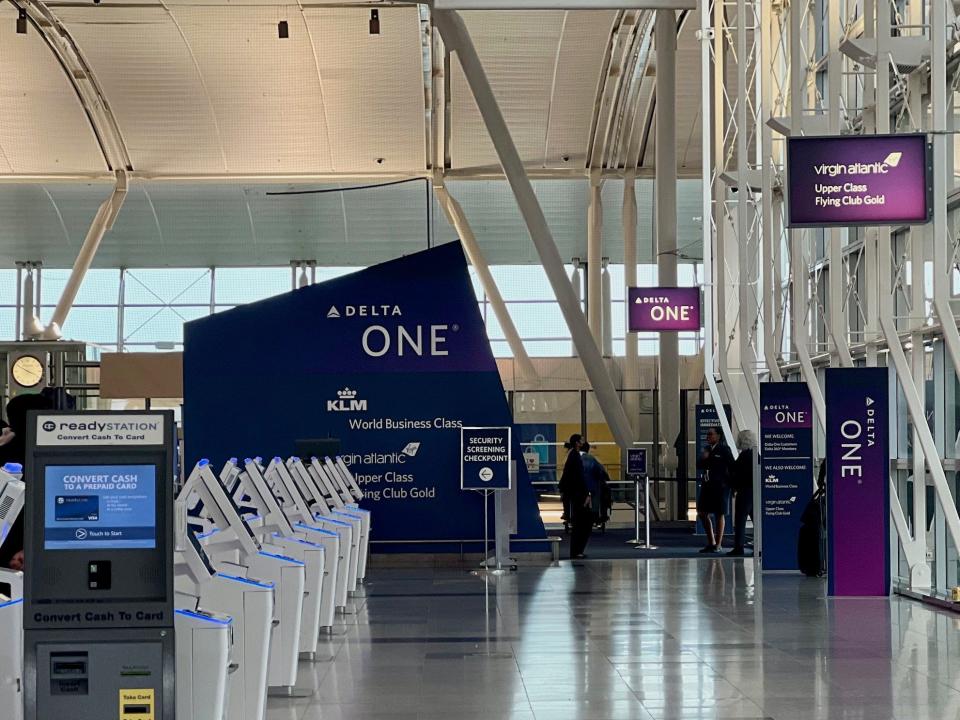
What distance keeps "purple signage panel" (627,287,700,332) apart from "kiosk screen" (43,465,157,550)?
1691 cm

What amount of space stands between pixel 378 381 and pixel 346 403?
439 millimetres

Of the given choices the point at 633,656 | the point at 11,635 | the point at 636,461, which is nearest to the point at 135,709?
the point at 11,635

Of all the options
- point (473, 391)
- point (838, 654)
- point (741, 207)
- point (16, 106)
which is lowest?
point (838, 654)

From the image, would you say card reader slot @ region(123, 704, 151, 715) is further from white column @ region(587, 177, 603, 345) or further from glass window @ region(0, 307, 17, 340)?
glass window @ region(0, 307, 17, 340)

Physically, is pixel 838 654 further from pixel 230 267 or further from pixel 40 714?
pixel 230 267

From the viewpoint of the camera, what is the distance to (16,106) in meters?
29.6

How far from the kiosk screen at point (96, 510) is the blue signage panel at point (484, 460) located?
36.0 ft

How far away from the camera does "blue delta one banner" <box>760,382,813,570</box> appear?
48.9 ft

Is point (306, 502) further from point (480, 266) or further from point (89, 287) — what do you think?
point (89, 287)

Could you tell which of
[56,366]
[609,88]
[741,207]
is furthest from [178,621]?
[609,88]

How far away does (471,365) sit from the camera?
16531 mm

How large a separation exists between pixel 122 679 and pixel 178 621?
0.49m

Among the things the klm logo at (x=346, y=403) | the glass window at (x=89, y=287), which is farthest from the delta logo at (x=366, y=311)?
the glass window at (x=89, y=287)

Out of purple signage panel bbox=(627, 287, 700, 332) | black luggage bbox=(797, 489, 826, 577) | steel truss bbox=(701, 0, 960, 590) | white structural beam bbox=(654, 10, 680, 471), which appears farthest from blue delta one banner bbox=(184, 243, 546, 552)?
white structural beam bbox=(654, 10, 680, 471)
